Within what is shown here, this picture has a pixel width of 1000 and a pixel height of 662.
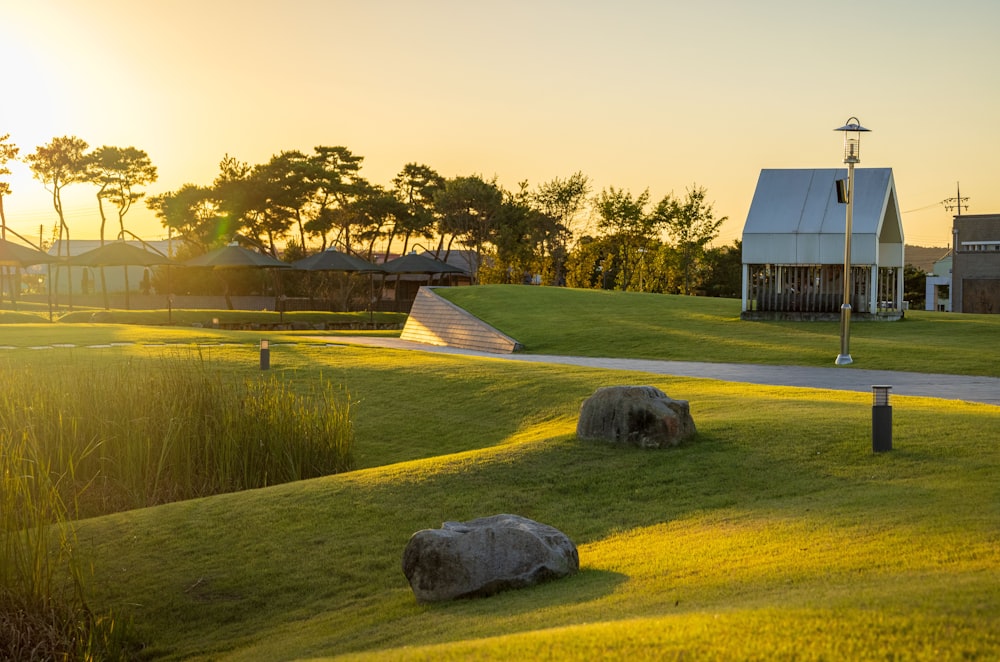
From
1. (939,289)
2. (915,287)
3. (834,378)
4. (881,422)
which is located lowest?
(834,378)

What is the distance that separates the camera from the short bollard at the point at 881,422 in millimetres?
8375

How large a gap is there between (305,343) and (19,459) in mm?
15307

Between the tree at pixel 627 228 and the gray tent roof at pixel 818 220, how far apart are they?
64.3 ft

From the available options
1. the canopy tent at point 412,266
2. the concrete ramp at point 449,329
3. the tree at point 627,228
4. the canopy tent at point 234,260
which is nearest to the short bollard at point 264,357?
the concrete ramp at point 449,329

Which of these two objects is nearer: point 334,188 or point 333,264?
point 333,264

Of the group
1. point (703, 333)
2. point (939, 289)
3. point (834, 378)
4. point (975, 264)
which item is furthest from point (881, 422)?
point (939, 289)

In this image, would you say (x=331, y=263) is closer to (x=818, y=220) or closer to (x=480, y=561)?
(x=818, y=220)

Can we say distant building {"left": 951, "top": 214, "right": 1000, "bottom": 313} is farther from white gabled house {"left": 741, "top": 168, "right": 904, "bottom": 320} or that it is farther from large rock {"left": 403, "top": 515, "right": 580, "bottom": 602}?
large rock {"left": 403, "top": 515, "right": 580, "bottom": 602}

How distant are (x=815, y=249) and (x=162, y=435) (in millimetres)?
21143

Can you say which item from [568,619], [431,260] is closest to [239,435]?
[568,619]

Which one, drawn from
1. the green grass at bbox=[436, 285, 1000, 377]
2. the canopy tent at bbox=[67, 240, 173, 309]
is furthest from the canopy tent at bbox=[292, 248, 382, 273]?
the green grass at bbox=[436, 285, 1000, 377]

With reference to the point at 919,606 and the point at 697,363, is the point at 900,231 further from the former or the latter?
the point at 919,606

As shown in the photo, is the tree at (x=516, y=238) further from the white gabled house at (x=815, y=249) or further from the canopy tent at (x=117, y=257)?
the white gabled house at (x=815, y=249)

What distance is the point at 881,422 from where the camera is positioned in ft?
27.6
